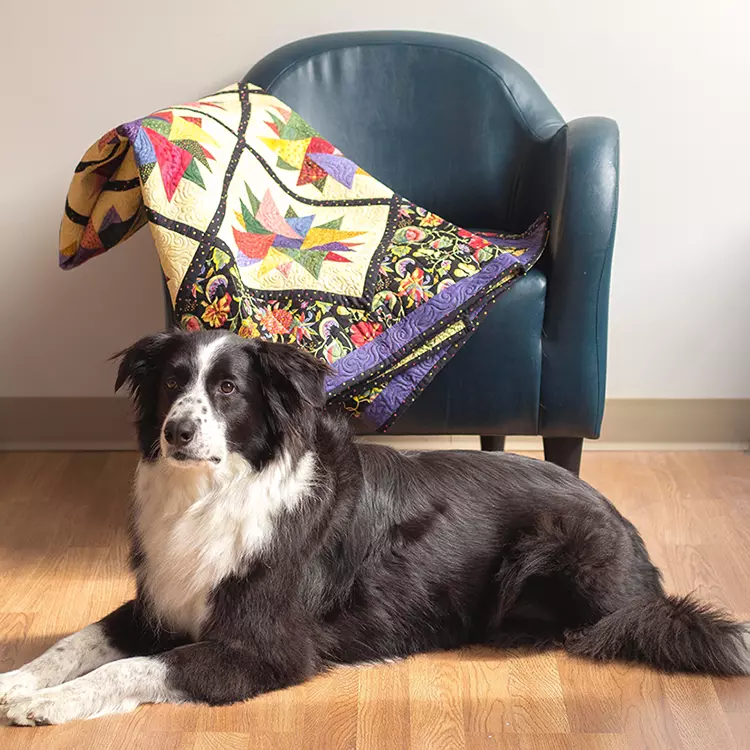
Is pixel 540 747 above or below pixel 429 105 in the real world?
below

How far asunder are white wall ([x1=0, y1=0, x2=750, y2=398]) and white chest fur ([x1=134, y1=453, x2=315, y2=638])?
1408mm

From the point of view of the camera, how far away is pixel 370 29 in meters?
3.09

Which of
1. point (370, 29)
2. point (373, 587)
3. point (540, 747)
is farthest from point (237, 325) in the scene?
point (370, 29)

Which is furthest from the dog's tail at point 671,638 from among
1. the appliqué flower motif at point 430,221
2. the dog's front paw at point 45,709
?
the appliqué flower motif at point 430,221

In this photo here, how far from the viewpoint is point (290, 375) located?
1882 millimetres

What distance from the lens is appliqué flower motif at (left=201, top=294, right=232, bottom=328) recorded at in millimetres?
2283

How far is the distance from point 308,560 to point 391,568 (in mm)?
172

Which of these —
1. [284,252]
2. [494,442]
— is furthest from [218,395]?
[494,442]

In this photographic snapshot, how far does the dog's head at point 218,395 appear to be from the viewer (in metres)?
1.84

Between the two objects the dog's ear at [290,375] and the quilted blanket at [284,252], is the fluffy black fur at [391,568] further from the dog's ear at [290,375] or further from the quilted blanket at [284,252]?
the quilted blanket at [284,252]

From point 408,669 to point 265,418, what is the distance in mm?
569

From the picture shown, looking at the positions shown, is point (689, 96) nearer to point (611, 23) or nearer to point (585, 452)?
point (611, 23)

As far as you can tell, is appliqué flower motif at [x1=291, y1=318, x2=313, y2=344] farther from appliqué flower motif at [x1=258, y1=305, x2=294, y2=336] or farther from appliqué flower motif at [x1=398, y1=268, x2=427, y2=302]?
appliqué flower motif at [x1=398, y1=268, x2=427, y2=302]

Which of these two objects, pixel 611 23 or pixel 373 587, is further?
pixel 611 23
